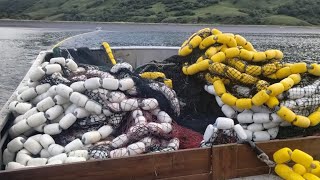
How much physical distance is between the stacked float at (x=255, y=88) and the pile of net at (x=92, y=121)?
0.50 m

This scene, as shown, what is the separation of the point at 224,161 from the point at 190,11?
47.6 metres

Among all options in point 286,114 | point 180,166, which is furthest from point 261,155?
point 180,166

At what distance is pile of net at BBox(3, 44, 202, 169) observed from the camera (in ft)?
12.4

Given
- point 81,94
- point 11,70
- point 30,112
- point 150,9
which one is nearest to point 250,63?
point 81,94

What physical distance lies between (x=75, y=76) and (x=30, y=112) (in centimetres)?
81

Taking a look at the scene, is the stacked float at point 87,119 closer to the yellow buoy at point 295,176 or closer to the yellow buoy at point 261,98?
the yellow buoy at point 261,98

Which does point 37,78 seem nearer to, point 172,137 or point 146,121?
point 146,121

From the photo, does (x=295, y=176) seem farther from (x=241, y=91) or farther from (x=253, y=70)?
(x=253, y=70)

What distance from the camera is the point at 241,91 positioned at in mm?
4316

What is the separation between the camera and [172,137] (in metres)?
4.04

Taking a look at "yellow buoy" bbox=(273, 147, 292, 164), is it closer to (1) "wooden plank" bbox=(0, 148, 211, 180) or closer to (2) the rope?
(2) the rope

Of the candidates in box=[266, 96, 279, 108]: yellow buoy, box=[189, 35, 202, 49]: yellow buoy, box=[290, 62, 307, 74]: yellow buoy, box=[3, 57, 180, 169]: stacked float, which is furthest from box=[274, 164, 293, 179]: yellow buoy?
box=[189, 35, 202, 49]: yellow buoy

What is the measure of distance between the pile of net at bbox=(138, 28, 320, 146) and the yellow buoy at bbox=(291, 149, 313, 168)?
483 millimetres

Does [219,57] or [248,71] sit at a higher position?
[219,57]
